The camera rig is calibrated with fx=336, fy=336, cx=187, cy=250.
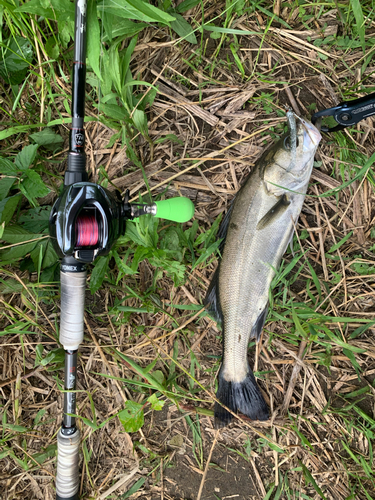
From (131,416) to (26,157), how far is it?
183 centimetres

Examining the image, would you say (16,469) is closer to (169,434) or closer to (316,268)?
(169,434)

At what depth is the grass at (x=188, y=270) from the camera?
2162 mm

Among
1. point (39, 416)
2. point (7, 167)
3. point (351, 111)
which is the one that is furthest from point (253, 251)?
point (39, 416)

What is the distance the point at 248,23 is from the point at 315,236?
1461mm

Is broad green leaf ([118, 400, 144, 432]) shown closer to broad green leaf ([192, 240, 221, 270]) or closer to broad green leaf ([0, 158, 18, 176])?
broad green leaf ([192, 240, 221, 270])

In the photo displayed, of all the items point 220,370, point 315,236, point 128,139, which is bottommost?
point 220,370

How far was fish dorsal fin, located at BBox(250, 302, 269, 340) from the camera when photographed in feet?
7.17

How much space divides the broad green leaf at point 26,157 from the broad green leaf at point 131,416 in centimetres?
169

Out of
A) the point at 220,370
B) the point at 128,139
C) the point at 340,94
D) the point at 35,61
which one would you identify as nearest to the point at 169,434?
the point at 220,370

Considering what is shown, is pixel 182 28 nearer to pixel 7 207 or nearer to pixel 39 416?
pixel 7 207

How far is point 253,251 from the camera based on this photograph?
209 centimetres

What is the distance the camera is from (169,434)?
7.89ft

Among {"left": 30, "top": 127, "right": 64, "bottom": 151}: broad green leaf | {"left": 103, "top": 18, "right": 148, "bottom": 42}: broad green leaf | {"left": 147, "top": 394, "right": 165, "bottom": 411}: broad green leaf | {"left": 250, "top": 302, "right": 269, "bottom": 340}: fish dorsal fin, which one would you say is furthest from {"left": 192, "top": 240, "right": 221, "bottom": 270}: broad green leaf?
{"left": 103, "top": 18, "right": 148, "bottom": 42}: broad green leaf

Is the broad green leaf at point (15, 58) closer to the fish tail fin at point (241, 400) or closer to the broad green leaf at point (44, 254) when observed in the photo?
the broad green leaf at point (44, 254)
